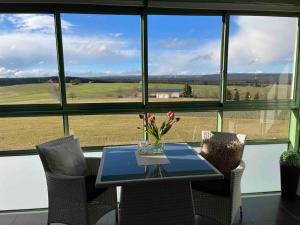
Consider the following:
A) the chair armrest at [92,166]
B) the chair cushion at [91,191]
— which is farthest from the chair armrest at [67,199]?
the chair armrest at [92,166]

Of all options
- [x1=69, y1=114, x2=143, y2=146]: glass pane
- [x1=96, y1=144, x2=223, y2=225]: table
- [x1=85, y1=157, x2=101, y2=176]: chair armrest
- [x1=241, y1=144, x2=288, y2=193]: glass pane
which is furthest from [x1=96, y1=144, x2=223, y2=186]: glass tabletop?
[x1=241, y1=144, x2=288, y2=193]: glass pane

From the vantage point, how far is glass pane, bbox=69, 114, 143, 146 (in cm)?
342

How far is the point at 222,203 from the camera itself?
2637 millimetres

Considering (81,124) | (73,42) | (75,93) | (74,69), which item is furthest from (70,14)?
(81,124)

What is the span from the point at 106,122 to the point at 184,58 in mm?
1313

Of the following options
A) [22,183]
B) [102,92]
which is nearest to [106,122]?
[102,92]

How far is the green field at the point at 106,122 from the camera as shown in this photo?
3.29m

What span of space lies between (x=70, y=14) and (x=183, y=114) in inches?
73.4

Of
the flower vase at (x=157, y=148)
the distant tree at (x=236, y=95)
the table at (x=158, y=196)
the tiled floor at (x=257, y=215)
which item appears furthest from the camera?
the distant tree at (x=236, y=95)

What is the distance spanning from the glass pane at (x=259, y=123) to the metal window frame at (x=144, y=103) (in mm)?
66

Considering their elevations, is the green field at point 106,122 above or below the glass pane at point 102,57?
below

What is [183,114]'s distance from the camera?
358 cm

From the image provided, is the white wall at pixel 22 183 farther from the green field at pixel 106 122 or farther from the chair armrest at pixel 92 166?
the chair armrest at pixel 92 166

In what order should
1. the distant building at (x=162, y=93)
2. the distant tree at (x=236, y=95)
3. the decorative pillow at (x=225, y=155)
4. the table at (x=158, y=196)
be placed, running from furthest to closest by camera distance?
1. the distant tree at (x=236, y=95)
2. the distant building at (x=162, y=93)
3. the decorative pillow at (x=225, y=155)
4. the table at (x=158, y=196)
